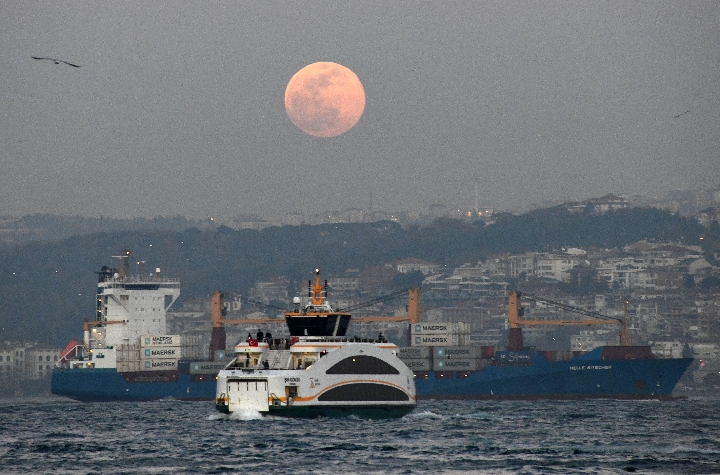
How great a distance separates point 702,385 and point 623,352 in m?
64.8

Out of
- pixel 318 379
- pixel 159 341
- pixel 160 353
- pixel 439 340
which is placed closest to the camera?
pixel 318 379

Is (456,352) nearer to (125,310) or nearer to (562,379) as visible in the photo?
(562,379)

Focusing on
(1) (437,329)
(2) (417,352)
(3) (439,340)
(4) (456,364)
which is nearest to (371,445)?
(4) (456,364)

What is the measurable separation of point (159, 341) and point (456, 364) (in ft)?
94.1

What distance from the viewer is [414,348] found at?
12194cm

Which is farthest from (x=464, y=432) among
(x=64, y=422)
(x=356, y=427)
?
(x=64, y=422)

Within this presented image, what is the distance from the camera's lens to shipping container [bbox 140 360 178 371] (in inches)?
5002

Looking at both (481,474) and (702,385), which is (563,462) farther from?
(702,385)

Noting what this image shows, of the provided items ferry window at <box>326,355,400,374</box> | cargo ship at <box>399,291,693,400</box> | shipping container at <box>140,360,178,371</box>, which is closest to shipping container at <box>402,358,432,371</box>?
cargo ship at <box>399,291,693,400</box>

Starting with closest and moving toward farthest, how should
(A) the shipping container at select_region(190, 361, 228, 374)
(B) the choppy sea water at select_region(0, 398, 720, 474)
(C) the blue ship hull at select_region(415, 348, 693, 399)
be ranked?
1. (B) the choppy sea water at select_region(0, 398, 720, 474)
2. (C) the blue ship hull at select_region(415, 348, 693, 399)
3. (A) the shipping container at select_region(190, 361, 228, 374)

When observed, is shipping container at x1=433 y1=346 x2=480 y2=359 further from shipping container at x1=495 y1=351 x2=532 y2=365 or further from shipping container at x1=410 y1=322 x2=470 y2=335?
shipping container at x1=495 y1=351 x2=532 y2=365

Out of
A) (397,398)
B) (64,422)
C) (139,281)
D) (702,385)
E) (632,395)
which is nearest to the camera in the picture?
(397,398)

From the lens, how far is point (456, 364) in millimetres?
120125

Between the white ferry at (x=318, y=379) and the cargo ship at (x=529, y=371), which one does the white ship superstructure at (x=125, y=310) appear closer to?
the cargo ship at (x=529, y=371)
